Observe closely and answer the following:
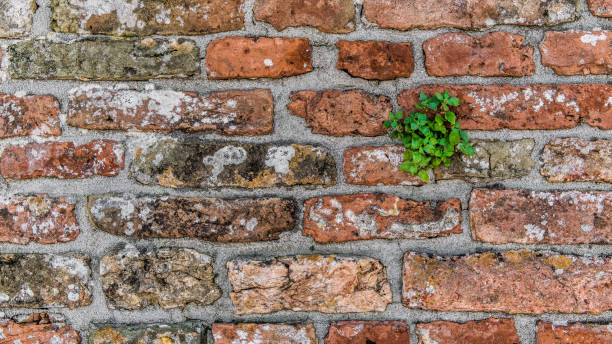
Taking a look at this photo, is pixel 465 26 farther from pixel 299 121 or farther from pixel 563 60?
pixel 299 121

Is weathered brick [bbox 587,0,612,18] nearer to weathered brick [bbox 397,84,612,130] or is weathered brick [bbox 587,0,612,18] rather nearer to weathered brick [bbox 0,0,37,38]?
weathered brick [bbox 397,84,612,130]

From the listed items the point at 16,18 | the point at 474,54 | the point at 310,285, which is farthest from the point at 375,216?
the point at 16,18

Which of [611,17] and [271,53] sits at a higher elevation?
[611,17]

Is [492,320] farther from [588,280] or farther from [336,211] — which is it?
[336,211]

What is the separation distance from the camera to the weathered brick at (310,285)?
95 cm

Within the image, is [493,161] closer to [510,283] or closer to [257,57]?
[510,283]

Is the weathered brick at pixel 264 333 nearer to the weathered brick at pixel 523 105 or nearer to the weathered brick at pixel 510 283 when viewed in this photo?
the weathered brick at pixel 510 283

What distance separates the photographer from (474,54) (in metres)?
0.96

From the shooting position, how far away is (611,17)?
3.19ft

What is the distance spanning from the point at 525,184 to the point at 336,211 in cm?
46

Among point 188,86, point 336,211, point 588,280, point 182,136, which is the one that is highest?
point 188,86

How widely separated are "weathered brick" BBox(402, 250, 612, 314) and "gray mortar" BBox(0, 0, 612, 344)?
0.02 metres

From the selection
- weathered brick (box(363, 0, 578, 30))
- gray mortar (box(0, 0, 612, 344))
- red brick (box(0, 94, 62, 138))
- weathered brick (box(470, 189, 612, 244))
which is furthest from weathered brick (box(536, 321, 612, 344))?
red brick (box(0, 94, 62, 138))

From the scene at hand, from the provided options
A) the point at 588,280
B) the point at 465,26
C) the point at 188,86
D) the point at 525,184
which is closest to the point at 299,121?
the point at 188,86
